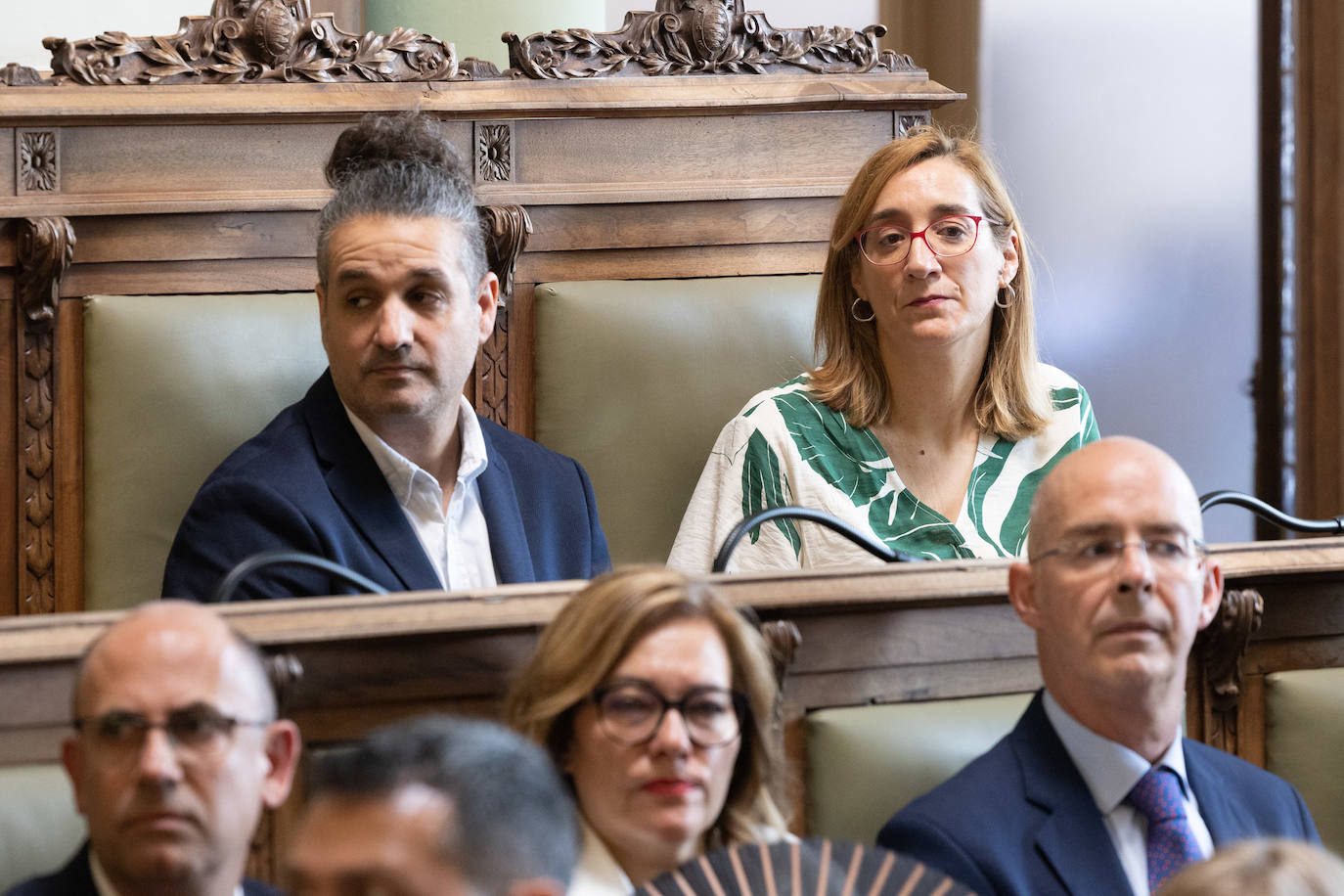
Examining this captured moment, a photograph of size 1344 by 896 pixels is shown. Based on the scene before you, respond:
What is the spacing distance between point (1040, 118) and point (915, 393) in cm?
177

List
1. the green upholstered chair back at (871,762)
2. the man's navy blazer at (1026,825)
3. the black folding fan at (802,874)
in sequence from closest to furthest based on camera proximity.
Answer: the black folding fan at (802,874) → the man's navy blazer at (1026,825) → the green upholstered chair back at (871,762)

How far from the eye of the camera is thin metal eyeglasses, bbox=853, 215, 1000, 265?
1965 millimetres

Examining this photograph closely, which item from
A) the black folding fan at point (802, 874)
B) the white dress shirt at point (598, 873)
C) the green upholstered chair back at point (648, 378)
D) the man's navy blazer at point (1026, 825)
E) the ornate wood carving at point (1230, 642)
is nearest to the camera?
the black folding fan at point (802, 874)

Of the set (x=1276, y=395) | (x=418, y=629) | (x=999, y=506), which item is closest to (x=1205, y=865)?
(x=418, y=629)

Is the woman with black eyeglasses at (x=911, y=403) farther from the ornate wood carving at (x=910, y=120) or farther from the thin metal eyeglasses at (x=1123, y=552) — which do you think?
the thin metal eyeglasses at (x=1123, y=552)

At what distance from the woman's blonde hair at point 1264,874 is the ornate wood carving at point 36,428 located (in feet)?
5.18

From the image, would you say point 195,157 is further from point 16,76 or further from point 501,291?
point 501,291

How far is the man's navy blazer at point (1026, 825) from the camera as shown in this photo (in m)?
1.21

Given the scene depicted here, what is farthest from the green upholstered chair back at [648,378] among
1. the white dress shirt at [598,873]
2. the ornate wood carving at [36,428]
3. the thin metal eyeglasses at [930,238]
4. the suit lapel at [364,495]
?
the white dress shirt at [598,873]

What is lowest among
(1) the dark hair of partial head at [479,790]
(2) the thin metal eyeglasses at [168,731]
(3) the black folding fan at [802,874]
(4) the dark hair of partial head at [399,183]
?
(3) the black folding fan at [802,874]

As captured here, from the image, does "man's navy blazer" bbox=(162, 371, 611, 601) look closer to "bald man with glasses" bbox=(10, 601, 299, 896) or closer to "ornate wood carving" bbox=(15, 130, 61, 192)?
"bald man with glasses" bbox=(10, 601, 299, 896)

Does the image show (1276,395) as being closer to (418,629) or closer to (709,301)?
(709,301)

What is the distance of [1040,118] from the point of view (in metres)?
3.56

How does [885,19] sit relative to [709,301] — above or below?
above
